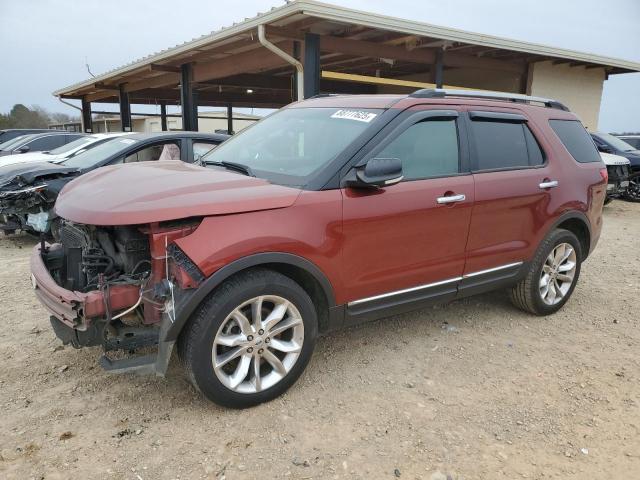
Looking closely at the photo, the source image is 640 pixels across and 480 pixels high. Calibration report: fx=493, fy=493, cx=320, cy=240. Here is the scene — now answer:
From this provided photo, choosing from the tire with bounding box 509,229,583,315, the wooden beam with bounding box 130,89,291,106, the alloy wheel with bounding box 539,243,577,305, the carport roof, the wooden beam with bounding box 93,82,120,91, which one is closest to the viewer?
the tire with bounding box 509,229,583,315

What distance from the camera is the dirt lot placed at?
250 cm

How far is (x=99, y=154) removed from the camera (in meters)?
Result: 6.84

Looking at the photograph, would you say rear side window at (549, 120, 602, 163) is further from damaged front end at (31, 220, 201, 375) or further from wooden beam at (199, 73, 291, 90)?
wooden beam at (199, 73, 291, 90)

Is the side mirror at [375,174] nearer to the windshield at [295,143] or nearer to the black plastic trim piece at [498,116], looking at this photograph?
the windshield at [295,143]

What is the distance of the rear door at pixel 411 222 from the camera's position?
10.3ft

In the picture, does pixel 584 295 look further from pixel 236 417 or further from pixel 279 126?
pixel 236 417

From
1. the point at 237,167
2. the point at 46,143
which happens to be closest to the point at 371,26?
the point at 237,167

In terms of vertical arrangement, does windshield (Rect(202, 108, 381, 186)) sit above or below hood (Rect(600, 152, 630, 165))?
above

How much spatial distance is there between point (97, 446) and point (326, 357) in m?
1.60

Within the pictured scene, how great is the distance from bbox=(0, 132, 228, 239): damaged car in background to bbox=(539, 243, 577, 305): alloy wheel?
13.0 ft

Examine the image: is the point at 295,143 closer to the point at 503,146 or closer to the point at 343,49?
the point at 503,146

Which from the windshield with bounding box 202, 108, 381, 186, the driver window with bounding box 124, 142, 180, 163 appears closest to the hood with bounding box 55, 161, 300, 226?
the windshield with bounding box 202, 108, 381, 186

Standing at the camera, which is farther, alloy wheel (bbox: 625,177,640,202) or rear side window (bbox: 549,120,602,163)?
alloy wheel (bbox: 625,177,640,202)

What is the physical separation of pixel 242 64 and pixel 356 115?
9.29 meters
